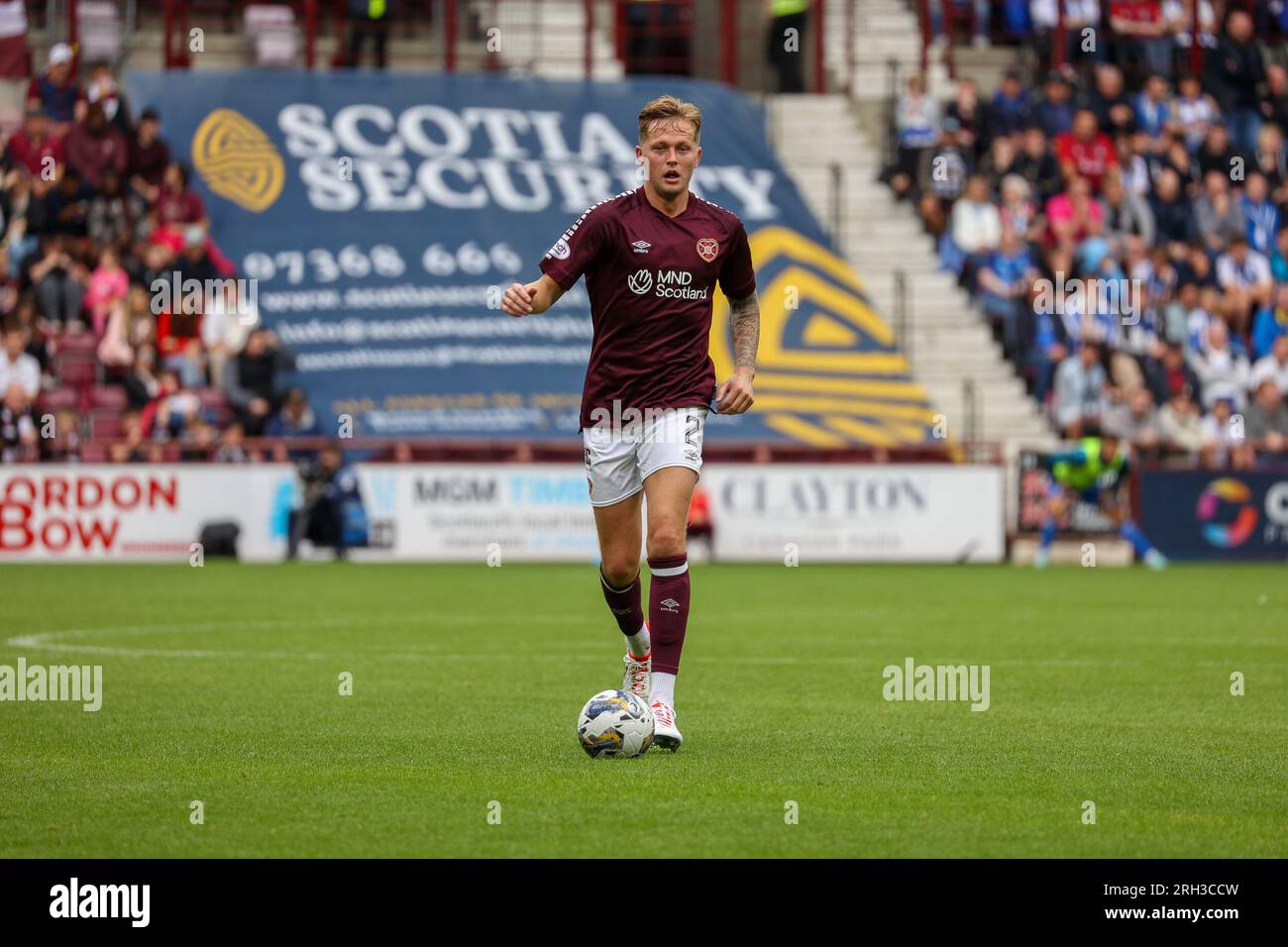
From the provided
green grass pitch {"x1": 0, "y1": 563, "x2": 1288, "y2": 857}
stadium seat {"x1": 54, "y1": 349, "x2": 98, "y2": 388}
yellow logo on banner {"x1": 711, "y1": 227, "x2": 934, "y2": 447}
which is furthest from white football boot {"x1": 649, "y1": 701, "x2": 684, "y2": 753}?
yellow logo on banner {"x1": 711, "y1": 227, "x2": 934, "y2": 447}

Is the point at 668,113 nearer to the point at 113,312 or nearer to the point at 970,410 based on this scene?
the point at 113,312

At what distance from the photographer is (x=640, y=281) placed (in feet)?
30.7

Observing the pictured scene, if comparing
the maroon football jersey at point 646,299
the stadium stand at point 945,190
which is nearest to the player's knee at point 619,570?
the maroon football jersey at point 646,299

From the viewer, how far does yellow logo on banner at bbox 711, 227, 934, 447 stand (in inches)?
1112

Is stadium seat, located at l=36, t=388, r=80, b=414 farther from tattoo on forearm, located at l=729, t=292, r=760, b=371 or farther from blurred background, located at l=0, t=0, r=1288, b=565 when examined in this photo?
tattoo on forearm, located at l=729, t=292, r=760, b=371

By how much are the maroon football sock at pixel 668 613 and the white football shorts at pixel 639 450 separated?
37 cm

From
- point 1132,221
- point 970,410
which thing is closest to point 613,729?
point 970,410

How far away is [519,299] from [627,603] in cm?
160

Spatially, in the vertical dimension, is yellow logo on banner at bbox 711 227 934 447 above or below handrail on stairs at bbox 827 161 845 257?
below

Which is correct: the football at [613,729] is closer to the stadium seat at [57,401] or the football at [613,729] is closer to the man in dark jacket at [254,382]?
the stadium seat at [57,401]

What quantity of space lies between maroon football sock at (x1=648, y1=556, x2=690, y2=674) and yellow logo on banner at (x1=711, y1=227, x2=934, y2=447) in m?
18.1

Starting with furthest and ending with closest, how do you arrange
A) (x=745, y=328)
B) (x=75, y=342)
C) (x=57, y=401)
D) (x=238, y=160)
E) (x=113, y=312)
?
(x=238, y=160) → (x=113, y=312) → (x=75, y=342) → (x=57, y=401) → (x=745, y=328)

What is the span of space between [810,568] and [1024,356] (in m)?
6.91

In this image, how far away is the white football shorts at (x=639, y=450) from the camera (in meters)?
9.28
